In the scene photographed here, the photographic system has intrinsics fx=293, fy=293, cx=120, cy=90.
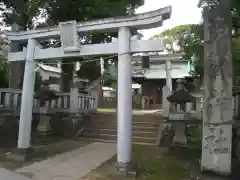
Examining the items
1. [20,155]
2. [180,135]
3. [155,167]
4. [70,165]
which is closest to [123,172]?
[155,167]

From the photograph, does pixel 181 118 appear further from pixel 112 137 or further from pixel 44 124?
pixel 44 124

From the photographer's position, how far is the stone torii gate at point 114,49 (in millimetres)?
6926

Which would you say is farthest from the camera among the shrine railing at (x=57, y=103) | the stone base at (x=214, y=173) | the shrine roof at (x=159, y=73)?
the shrine roof at (x=159, y=73)

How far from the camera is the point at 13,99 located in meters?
11.9

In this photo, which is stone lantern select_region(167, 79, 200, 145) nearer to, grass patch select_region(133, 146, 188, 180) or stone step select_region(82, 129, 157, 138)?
grass patch select_region(133, 146, 188, 180)

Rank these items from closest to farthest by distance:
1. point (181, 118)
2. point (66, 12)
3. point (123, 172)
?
1. point (123, 172)
2. point (181, 118)
3. point (66, 12)

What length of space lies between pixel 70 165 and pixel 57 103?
6168 mm

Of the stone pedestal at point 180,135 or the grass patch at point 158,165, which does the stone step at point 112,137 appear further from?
the stone pedestal at point 180,135

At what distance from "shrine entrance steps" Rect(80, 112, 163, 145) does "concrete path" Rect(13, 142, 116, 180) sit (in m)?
1.63

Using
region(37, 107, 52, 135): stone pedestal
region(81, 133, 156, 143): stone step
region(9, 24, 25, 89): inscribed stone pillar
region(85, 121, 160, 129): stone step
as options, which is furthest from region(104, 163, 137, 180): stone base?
region(9, 24, 25, 89): inscribed stone pillar

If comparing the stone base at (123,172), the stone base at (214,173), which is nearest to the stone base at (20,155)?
the stone base at (123,172)

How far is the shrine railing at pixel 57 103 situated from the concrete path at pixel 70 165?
346cm

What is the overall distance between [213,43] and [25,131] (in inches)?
221

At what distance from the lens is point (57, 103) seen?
1352cm
